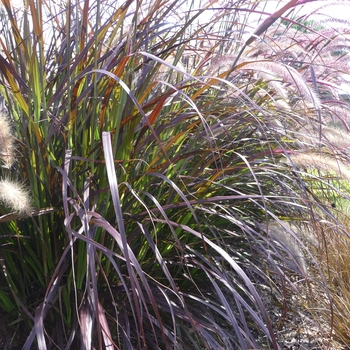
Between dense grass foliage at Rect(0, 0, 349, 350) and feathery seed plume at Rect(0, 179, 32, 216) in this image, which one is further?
dense grass foliage at Rect(0, 0, 349, 350)

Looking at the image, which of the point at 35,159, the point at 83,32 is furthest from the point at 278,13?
the point at 35,159

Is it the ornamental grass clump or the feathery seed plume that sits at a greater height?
the ornamental grass clump

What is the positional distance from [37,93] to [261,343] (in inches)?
57.7

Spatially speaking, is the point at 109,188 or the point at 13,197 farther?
the point at 109,188

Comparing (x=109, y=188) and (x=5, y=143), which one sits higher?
(x=5, y=143)

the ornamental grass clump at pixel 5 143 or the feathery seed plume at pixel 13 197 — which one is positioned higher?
the ornamental grass clump at pixel 5 143

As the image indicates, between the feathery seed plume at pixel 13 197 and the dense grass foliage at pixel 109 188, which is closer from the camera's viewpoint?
the feathery seed plume at pixel 13 197

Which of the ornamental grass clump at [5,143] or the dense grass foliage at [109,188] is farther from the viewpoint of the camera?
the dense grass foliage at [109,188]

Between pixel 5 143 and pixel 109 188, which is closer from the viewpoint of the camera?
pixel 5 143

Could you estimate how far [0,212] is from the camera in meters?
1.73

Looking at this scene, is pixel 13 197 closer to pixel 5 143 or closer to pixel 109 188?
pixel 5 143

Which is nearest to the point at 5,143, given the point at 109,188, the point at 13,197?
the point at 13,197

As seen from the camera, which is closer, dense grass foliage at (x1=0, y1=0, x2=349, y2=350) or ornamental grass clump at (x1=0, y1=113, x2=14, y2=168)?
ornamental grass clump at (x1=0, y1=113, x2=14, y2=168)

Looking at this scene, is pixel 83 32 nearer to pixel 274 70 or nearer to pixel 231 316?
pixel 274 70
